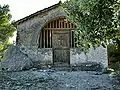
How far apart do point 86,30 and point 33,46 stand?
8917 mm

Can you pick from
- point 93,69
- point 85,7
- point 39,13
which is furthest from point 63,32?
point 85,7

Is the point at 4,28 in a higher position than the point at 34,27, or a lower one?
higher

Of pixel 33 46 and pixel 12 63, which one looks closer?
pixel 12 63

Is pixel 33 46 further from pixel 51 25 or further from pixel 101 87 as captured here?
pixel 101 87

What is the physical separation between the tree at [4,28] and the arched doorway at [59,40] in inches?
166

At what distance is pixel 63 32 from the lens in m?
17.1

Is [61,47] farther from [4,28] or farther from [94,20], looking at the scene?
[94,20]

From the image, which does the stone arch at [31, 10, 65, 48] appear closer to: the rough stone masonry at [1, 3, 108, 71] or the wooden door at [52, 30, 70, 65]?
the rough stone masonry at [1, 3, 108, 71]

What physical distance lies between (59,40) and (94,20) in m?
9.93

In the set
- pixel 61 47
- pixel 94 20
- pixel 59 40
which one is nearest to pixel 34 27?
pixel 59 40

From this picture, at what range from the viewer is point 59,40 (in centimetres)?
1716

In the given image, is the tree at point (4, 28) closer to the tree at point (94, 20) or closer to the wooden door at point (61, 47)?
the wooden door at point (61, 47)

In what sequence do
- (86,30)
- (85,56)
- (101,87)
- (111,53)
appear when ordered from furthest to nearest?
(111,53)
(85,56)
(101,87)
(86,30)

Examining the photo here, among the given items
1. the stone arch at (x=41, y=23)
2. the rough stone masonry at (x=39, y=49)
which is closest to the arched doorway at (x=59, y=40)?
the stone arch at (x=41, y=23)
